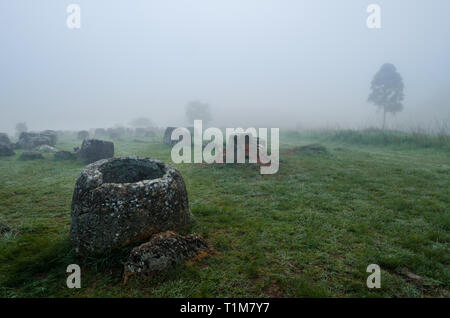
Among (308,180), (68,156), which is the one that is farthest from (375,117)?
(68,156)

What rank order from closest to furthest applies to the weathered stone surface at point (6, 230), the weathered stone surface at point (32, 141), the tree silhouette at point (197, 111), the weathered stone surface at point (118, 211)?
the weathered stone surface at point (118, 211)
the weathered stone surface at point (6, 230)
the weathered stone surface at point (32, 141)
the tree silhouette at point (197, 111)

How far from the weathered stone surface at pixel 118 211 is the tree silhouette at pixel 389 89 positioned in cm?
4758

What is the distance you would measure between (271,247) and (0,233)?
17.3 feet

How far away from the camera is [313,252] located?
3.92m

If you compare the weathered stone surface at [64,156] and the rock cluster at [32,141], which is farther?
the rock cluster at [32,141]

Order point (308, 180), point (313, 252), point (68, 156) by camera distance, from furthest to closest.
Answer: point (68, 156) → point (308, 180) → point (313, 252)

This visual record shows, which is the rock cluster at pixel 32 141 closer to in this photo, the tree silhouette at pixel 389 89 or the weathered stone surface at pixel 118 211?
the weathered stone surface at pixel 118 211

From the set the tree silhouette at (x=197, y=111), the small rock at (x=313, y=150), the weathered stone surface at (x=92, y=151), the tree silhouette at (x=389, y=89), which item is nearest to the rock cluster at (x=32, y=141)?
the weathered stone surface at (x=92, y=151)

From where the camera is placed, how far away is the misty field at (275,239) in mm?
3100

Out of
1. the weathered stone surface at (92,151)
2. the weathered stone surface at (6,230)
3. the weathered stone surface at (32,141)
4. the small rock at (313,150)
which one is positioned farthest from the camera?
the weathered stone surface at (32,141)

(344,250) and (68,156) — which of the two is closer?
(344,250)

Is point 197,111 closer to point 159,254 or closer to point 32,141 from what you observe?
point 32,141

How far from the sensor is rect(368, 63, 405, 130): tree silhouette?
41031mm
